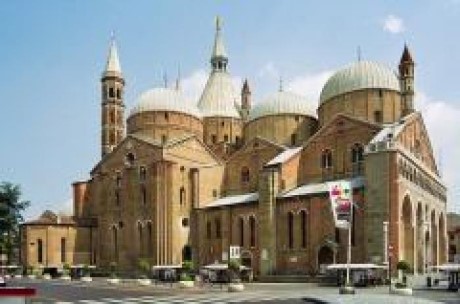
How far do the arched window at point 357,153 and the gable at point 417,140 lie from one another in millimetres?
3993

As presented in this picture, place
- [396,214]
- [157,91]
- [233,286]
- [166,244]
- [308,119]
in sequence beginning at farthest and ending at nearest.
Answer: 1. [157,91]
2. [308,119]
3. [166,244]
4. [396,214]
5. [233,286]

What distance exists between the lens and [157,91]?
3214 inches

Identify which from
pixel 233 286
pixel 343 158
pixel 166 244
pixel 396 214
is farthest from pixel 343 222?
pixel 166 244

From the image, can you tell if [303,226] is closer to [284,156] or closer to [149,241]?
[284,156]

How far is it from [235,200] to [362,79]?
17.3m

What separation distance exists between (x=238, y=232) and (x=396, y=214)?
18884 mm

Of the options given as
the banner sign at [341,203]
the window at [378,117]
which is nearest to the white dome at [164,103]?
the window at [378,117]

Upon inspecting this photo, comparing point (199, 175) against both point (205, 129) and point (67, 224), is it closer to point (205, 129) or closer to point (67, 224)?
point (205, 129)

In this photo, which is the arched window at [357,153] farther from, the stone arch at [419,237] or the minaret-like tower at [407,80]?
the minaret-like tower at [407,80]

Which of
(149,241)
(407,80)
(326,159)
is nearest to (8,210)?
(149,241)

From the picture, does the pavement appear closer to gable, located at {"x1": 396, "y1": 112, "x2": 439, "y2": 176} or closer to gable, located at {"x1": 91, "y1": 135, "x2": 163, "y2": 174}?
gable, located at {"x1": 396, "y1": 112, "x2": 439, "y2": 176}

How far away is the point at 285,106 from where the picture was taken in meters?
76.1

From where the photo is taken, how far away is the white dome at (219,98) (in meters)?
84.7

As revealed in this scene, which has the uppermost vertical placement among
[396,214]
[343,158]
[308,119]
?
[308,119]
